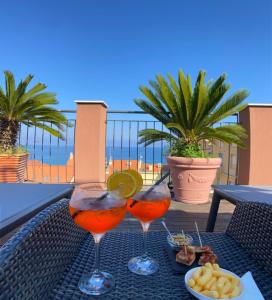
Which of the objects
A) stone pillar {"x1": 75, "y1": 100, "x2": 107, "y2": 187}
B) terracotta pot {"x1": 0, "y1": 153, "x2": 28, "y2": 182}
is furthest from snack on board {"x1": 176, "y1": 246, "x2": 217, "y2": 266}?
terracotta pot {"x1": 0, "y1": 153, "x2": 28, "y2": 182}

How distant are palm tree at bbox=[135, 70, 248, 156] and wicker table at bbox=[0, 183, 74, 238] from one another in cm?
284

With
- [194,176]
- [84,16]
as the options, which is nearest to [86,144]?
[194,176]

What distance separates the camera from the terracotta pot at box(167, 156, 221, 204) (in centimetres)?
375

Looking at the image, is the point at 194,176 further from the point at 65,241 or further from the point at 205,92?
the point at 65,241

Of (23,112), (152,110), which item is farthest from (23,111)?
(152,110)

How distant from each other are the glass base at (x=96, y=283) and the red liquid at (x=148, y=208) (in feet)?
0.65

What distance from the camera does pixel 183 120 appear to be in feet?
13.8

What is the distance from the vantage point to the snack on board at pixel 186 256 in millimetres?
748

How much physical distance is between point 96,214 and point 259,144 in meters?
4.61

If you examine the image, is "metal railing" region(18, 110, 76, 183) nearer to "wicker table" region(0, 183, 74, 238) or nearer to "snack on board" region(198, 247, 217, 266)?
"wicker table" region(0, 183, 74, 238)

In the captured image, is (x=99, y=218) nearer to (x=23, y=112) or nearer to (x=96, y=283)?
(x=96, y=283)

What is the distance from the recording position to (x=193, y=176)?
12.5ft

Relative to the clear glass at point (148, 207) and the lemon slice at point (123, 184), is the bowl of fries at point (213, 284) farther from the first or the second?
the lemon slice at point (123, 184)

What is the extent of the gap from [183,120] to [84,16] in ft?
31.7
